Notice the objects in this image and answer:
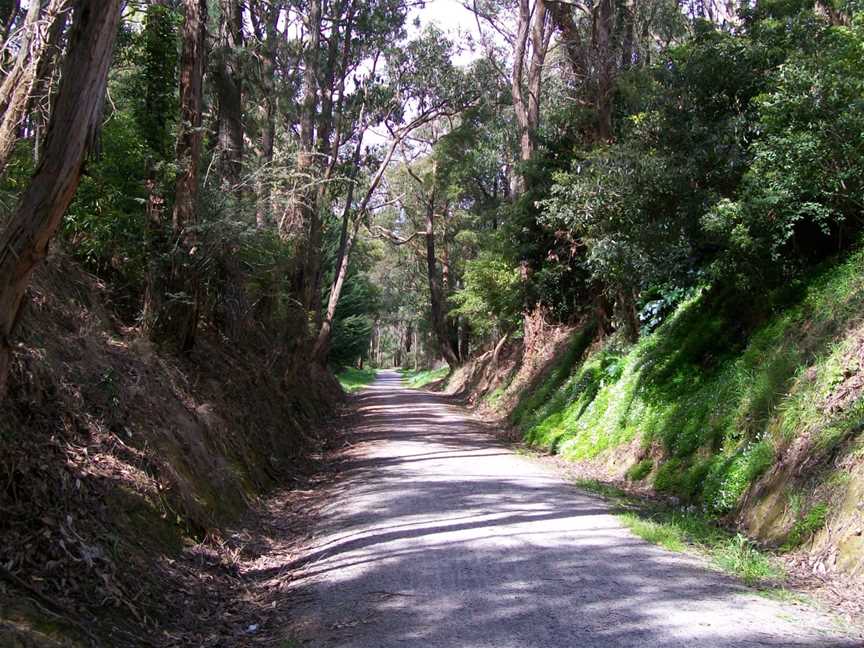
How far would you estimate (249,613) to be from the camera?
18.9 feet

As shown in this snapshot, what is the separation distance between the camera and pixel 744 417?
359 inches

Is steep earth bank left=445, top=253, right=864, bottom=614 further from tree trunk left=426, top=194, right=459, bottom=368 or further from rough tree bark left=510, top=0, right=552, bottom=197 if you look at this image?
tree trunk left=426, top=194, right=459, bottom=368

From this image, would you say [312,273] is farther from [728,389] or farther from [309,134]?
[728,389]

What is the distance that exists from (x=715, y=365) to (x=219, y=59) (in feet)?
38.7

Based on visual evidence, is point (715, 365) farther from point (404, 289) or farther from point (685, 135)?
point (404, 289)

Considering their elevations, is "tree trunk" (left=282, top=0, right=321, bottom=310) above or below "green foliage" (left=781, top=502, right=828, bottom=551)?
above

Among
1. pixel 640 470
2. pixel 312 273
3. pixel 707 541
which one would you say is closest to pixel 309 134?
pixel 312 273

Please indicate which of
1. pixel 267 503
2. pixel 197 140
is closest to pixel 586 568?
pixel 267 503

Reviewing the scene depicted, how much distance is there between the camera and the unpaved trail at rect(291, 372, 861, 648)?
4.83m

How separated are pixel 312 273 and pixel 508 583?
1633 centimetres

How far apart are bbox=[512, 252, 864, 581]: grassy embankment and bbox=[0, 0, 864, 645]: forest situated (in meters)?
0.04

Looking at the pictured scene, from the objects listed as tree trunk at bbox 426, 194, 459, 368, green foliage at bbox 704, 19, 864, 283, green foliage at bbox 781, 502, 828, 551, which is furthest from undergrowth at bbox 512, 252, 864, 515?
tree trunk at bbox 426, 194, 459, 368

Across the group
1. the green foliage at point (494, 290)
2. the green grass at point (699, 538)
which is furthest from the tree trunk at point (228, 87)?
the green grass at point (699, 538)

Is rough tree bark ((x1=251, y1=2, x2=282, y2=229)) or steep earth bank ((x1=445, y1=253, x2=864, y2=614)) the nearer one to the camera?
steep earth bank ((x1=445, y1=253, x2=864, y2=614))
